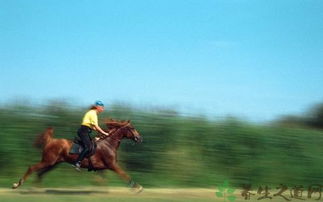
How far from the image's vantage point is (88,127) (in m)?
11.0

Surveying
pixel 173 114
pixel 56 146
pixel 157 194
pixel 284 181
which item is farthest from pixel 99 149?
pixel 284 181

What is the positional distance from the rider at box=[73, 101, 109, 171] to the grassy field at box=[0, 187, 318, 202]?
1304 mm

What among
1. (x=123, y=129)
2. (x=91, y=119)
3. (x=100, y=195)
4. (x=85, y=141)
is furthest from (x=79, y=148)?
(x=100, y=195)

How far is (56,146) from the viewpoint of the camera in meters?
11.4

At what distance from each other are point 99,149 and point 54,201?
5.05 ft

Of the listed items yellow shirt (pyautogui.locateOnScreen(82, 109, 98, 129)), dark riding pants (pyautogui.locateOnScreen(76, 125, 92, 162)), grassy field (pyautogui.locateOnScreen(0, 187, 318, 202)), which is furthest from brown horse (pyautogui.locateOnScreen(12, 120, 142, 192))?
yellow shirt (pyautogui.locateOnScreen(82, 109, 98, 129))

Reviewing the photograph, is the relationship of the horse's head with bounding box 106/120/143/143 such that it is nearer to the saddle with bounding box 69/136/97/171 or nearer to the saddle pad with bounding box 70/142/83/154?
the saddle with bounding box 69/136/97/171

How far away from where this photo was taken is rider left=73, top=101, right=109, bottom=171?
35.2 ft

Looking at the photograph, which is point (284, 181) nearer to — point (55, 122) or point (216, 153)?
point (216, 153)

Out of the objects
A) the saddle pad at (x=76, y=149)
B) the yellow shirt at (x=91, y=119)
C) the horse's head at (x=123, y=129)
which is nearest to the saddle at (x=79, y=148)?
the saddle pad at (x=76, y=149)

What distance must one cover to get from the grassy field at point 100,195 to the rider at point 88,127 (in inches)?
51.3

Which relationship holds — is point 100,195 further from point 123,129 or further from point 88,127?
point 88,127

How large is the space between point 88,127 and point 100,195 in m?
2.85

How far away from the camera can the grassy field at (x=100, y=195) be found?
11852 millimetres
